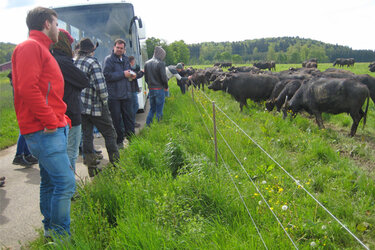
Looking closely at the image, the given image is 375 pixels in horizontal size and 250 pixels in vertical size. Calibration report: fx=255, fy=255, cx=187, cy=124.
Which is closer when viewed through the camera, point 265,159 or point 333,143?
point 265,159

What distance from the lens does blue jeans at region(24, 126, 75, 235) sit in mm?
2186

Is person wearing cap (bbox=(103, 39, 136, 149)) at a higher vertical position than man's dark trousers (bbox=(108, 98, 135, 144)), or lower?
higher

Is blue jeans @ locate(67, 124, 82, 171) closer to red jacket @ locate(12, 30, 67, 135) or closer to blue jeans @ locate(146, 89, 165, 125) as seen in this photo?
red jacket @ locate(12, 30, 67, 135)

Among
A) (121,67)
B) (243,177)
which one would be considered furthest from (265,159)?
(121,67)

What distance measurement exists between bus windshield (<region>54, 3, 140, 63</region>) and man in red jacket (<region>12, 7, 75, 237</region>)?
5776 mm

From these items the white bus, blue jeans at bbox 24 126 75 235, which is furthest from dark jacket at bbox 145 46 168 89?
blue jeans at bbox 24 126 75 235

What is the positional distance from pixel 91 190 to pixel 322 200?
285 cm

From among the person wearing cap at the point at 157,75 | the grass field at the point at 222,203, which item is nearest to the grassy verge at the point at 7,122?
the person wearing cap at the point at 157,75

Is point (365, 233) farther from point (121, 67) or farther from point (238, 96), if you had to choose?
point (238, 96)

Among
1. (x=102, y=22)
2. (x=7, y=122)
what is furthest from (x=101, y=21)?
(x=7, y=122)

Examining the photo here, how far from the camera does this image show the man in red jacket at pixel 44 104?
1997mm

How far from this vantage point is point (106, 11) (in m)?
7.35

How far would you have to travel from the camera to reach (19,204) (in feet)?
11.8

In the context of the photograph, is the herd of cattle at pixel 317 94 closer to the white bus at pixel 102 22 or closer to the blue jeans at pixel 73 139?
the white bus at pixel 102 22
